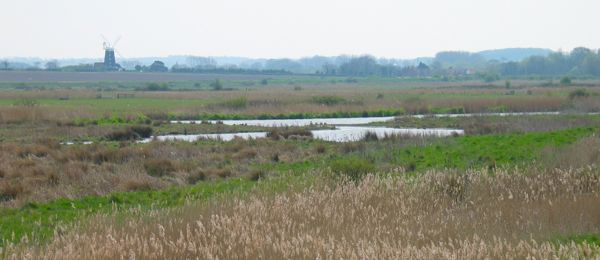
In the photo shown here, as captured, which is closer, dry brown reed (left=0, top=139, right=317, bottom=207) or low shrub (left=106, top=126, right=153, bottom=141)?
dry brown reed (left=0, top=139, right=317, bottom=207)

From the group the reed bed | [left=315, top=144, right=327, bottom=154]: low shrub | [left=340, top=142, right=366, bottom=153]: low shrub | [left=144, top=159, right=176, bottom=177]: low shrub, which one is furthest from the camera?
[left=315, top=144, right=327, bottom=154]: low shrub

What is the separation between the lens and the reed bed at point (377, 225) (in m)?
10.1

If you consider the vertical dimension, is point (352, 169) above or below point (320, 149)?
above

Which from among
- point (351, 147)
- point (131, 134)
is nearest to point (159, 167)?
point (351, 147)

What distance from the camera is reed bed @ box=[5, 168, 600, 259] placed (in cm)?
1011

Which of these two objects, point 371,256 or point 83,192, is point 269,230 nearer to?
point 371,256

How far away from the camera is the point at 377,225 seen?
12117 mm

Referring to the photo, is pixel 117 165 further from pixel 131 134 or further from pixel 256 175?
pixel 131 134

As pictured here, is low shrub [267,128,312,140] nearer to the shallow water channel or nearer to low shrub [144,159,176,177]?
the shallow water channel

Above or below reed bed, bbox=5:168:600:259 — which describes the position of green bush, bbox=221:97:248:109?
below

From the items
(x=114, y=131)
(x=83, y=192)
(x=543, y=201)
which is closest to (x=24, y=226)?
(x=83, y=192)

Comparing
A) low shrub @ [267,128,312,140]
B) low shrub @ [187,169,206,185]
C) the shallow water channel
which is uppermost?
low shrub @ [187,169,206,185]

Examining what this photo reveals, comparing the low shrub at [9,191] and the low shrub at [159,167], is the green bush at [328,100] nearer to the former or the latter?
the low shrub at [159,167]

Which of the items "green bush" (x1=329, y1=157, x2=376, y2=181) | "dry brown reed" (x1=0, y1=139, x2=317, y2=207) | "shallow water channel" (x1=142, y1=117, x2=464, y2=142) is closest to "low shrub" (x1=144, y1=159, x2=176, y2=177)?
"dry brown reed" (x1=0, y1=139, x2=317, y2=207)
